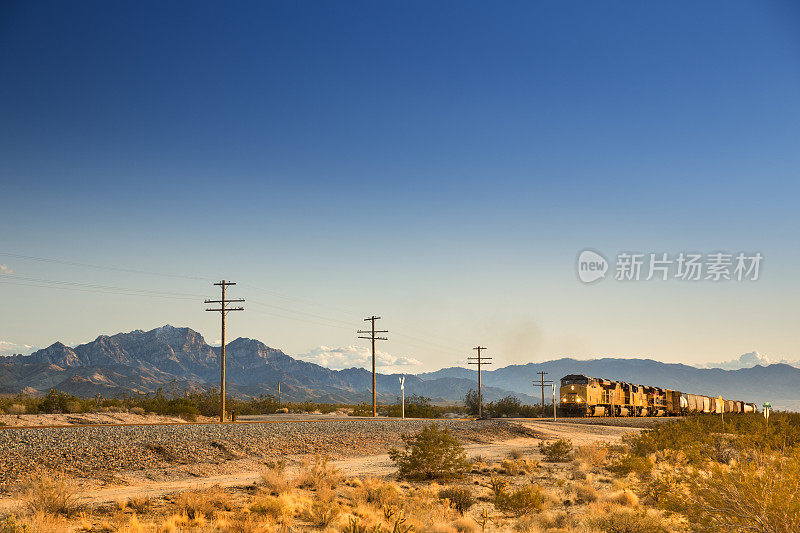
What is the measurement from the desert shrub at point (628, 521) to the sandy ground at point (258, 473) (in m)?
9.92

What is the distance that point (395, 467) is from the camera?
25219mm

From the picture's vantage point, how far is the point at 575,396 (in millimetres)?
62062

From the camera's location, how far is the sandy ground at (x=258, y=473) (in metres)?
16.5

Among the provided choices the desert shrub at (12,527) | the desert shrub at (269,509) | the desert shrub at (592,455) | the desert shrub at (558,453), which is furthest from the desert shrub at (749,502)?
the desert shrub at (558,453)

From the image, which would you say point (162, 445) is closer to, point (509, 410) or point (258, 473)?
point (258, 473)

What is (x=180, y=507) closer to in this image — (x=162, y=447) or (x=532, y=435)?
(x=162, y=447)

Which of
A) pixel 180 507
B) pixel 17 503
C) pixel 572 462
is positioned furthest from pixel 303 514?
pixel 572 462

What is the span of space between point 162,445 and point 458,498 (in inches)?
499

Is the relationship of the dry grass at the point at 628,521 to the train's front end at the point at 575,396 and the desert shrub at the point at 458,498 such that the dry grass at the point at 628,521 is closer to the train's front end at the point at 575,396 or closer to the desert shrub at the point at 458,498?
the desert shrub at the point at 458,498

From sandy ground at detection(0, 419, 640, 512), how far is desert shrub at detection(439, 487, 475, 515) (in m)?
5.54

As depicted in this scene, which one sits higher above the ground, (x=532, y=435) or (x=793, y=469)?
(x=793, y=469)

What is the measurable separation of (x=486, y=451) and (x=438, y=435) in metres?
9.59

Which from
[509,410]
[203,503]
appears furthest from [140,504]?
[509,410]

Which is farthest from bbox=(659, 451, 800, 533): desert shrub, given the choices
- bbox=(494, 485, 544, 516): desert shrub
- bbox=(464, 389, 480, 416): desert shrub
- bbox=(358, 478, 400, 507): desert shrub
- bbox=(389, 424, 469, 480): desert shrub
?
bbox=(464, 389, 480, 416): desert shrub
